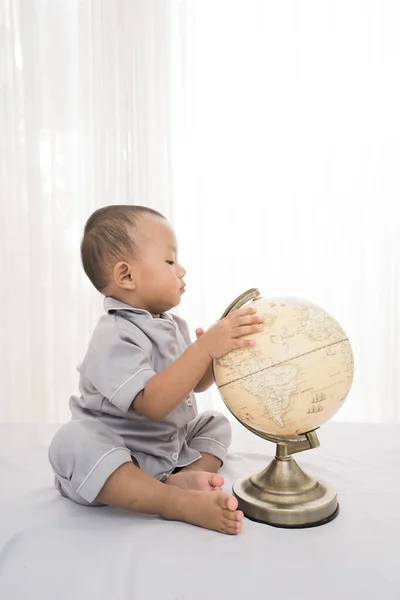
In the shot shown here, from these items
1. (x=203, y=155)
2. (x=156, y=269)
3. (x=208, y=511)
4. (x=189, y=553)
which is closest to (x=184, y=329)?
(x=156, y=269)

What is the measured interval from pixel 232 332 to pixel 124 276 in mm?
409

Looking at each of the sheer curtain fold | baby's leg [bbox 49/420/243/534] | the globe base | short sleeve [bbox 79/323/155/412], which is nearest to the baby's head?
short sleeve [bbox 79/323/155/412]

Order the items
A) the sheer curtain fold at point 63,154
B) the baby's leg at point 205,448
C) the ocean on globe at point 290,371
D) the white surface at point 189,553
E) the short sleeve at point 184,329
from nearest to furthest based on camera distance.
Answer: the white surface at point 189,553
the ocean on globe at point 290,371
the baby's leg at point 205,448
the short sleeve at point 184,329
the sheer curtain fold at point 63,154

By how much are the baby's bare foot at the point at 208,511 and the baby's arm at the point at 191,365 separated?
0.64 feet

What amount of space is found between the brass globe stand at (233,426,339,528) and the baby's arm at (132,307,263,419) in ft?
0.65

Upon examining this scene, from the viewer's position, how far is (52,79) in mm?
2990

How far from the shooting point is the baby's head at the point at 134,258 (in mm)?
1513

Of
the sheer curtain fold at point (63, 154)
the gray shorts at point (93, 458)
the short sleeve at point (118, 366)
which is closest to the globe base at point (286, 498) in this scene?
the gray shorts at point (93, 458)

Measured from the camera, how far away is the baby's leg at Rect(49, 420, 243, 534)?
1.21 meters

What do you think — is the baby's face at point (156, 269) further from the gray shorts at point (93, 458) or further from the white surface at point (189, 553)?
the white surface at point (189, 553)

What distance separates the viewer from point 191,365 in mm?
1297

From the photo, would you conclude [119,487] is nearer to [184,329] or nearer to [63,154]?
[184,329]

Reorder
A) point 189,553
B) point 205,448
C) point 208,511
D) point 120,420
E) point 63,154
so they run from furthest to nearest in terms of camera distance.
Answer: point 63,154 < point 205,448 < point 120,420 < point 208,511 < point 189,553

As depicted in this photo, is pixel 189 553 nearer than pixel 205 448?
Yes
